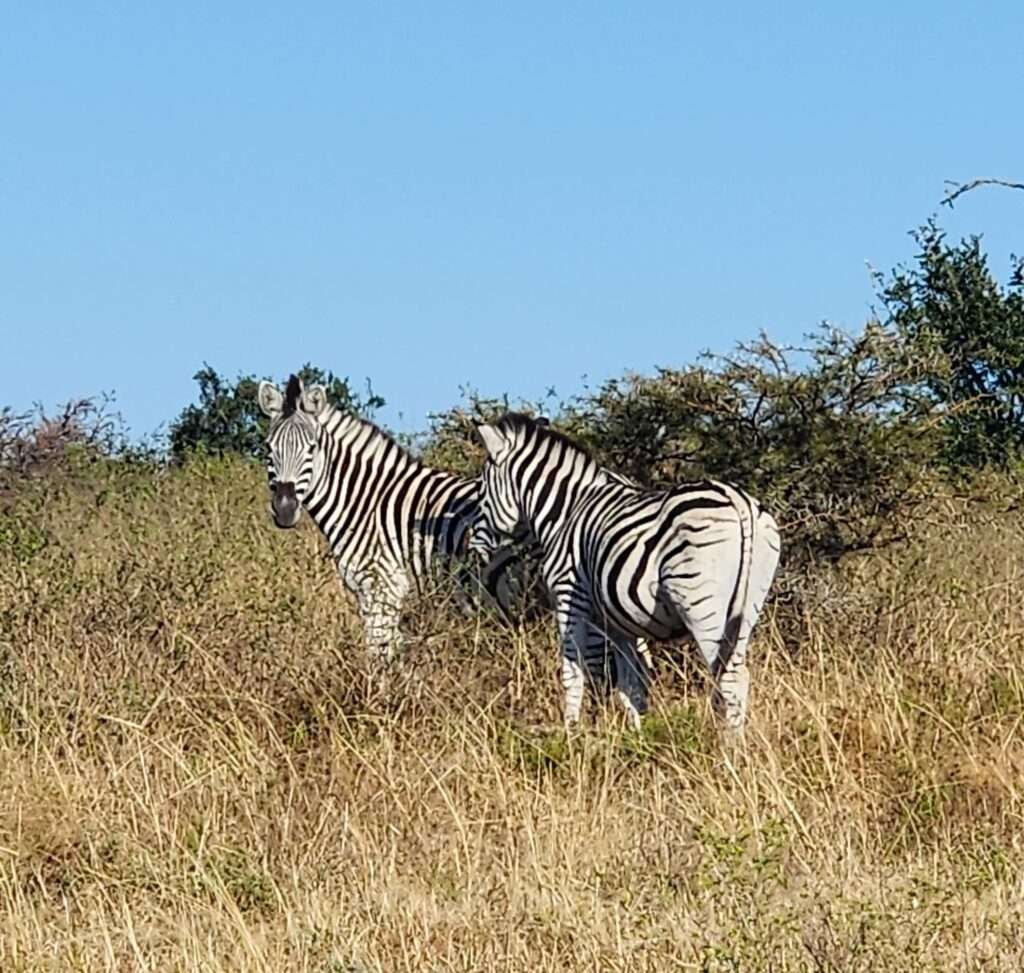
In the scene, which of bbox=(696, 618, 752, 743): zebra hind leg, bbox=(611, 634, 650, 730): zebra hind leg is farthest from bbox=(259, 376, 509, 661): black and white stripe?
bbox=(696, 618, 752, 743): zebra hind leg

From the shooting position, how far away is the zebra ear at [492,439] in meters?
8.78

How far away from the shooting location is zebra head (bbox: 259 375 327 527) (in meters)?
9.91

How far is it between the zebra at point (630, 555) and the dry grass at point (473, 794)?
0.26m

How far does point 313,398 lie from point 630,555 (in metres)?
2.83

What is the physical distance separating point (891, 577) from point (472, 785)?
3.94 m

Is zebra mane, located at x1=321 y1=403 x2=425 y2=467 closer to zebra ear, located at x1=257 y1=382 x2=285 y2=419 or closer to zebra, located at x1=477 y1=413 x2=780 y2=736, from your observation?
zebra ear, located at x1=257 y1=382 x2=285 y2=419

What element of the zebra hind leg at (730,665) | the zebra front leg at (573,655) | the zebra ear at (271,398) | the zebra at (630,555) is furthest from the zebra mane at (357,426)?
the zebra hind leg at (730,665)

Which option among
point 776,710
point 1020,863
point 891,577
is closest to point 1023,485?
point 891,577

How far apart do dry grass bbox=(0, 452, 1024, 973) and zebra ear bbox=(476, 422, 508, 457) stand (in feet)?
2.82

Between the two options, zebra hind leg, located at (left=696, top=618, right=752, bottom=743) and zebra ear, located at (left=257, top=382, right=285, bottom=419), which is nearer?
zebra hind leg, located at (left=696, top=618, right=752, bottom=743)

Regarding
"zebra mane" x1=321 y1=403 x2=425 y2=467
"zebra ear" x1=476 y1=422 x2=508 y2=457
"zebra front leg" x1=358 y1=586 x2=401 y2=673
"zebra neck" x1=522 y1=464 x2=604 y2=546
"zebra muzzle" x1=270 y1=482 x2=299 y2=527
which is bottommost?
"zebra front leg" x1=358 y1=586 x2=401 y2=673

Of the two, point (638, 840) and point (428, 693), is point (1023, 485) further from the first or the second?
point (638, 840)

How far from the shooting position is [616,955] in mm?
4746

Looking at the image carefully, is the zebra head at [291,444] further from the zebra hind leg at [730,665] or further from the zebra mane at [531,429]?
the zebra hind leg at [730,665]
